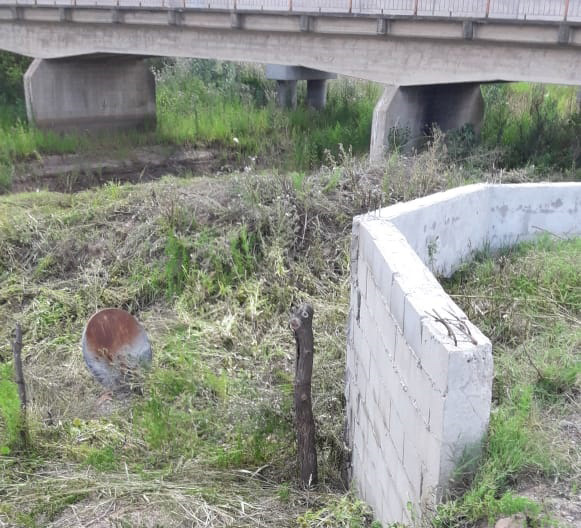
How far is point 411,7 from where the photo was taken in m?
11.8

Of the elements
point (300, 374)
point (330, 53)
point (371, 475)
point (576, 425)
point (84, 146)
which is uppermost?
point (330, 53)

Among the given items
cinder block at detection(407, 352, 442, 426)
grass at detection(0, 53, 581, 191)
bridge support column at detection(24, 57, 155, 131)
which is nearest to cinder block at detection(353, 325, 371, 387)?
cinder block at detection(407, 352, 442, 426)

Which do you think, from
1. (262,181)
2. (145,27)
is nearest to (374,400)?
(262,181)

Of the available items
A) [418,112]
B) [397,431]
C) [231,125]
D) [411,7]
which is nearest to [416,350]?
[397,431]

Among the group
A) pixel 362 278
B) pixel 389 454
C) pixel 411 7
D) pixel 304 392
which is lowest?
pixel 304 392

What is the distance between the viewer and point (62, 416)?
573 cm

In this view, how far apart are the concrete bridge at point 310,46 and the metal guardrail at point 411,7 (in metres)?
0.02

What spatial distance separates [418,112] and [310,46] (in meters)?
Result: 2.47

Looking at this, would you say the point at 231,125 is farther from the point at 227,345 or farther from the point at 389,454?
the point at 389,454

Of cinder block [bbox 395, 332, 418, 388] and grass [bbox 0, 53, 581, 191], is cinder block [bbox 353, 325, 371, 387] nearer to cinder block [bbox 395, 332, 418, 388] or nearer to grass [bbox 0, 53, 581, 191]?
cinder block [bbox 395, 332, 418, 388]

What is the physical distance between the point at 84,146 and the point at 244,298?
11583 mm

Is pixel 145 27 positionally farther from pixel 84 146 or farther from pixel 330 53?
pixel 330 53

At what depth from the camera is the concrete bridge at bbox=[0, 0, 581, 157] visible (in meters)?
10.9

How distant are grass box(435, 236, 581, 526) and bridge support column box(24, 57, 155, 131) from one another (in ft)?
49.0
